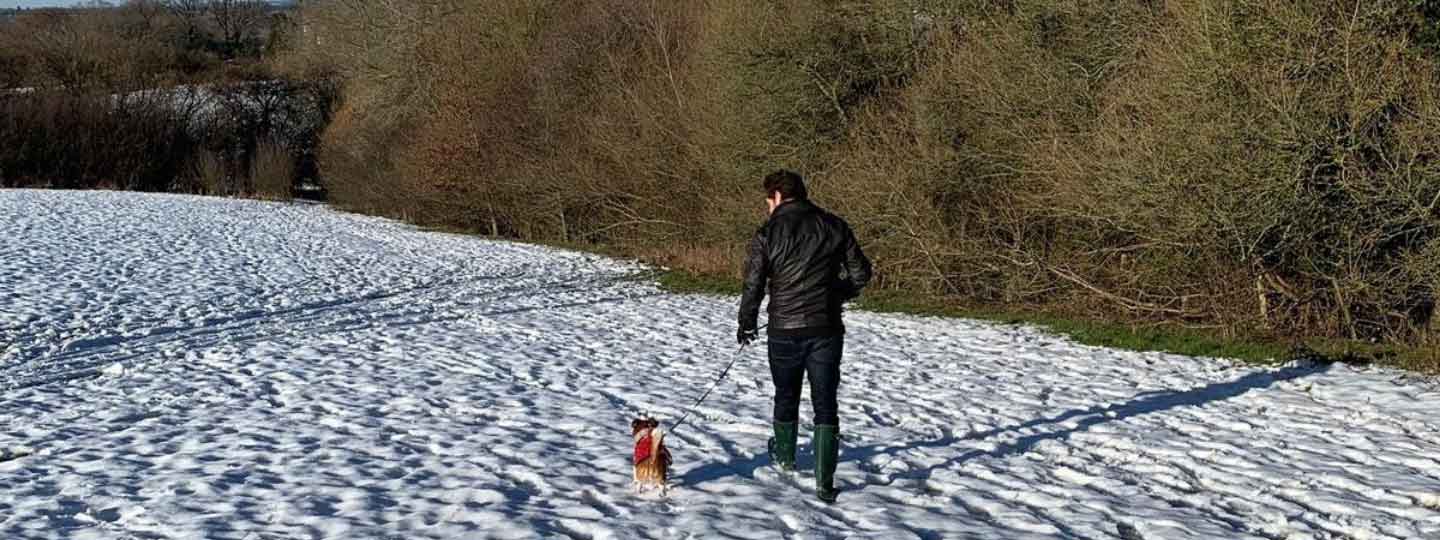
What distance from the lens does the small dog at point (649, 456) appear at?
7.03 meters

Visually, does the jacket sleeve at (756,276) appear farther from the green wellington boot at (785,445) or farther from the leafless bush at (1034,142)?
the leafless bush at (1034,142)

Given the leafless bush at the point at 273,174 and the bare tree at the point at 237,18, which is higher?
the bare tree at the point at 237,18

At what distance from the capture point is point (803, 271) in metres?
7.13

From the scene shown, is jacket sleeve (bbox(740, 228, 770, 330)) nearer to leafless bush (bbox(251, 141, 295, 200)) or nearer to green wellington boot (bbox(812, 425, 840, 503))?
green wellington boot (bbox(812, 425, 840, 503))

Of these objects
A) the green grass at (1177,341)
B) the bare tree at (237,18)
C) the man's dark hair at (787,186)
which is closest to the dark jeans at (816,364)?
the man's dark hair at (787,186)

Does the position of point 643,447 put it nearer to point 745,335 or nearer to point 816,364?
point 745,335

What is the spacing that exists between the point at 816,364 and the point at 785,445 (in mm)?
780

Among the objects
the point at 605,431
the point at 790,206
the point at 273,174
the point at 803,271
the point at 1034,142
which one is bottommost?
the point at 605,431

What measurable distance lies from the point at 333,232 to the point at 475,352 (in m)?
23.9

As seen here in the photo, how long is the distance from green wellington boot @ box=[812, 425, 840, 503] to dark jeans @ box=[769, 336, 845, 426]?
0.17ft

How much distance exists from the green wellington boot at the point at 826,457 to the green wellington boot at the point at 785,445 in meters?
0.34

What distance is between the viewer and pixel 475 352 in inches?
536

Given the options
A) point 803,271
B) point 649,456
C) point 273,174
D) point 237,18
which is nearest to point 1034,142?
point 803,271

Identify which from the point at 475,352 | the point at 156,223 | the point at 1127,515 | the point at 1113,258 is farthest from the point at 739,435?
the point at 156,223
